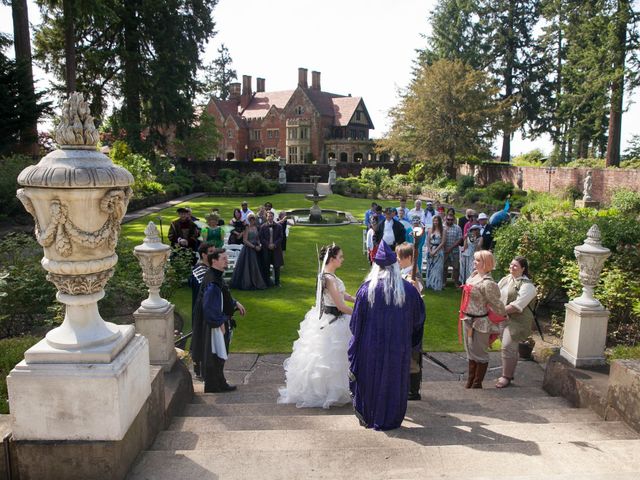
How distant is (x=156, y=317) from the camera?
15.9 ft

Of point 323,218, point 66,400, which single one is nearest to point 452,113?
point 323,218

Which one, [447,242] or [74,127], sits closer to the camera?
[74,127]

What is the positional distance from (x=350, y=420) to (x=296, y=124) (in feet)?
181

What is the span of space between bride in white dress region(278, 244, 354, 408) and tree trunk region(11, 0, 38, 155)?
1978 cm

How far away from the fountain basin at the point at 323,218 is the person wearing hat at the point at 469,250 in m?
9.91

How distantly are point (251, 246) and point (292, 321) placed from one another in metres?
2.29

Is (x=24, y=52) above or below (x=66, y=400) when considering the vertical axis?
above

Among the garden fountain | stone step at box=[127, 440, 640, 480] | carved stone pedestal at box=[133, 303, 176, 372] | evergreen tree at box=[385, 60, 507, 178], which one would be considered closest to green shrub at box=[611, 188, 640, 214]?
the garden fountain

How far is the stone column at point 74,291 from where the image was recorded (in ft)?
8.73

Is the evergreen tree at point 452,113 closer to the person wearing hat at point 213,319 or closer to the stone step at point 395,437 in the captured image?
the person wearing hat at point 213,319

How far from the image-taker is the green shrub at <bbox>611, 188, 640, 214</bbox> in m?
20.8

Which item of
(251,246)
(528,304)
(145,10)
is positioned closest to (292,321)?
(251,246)

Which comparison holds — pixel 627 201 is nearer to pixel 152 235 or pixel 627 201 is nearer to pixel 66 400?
pixel 152 235

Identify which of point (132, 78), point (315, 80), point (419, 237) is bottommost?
point (419, 237)
